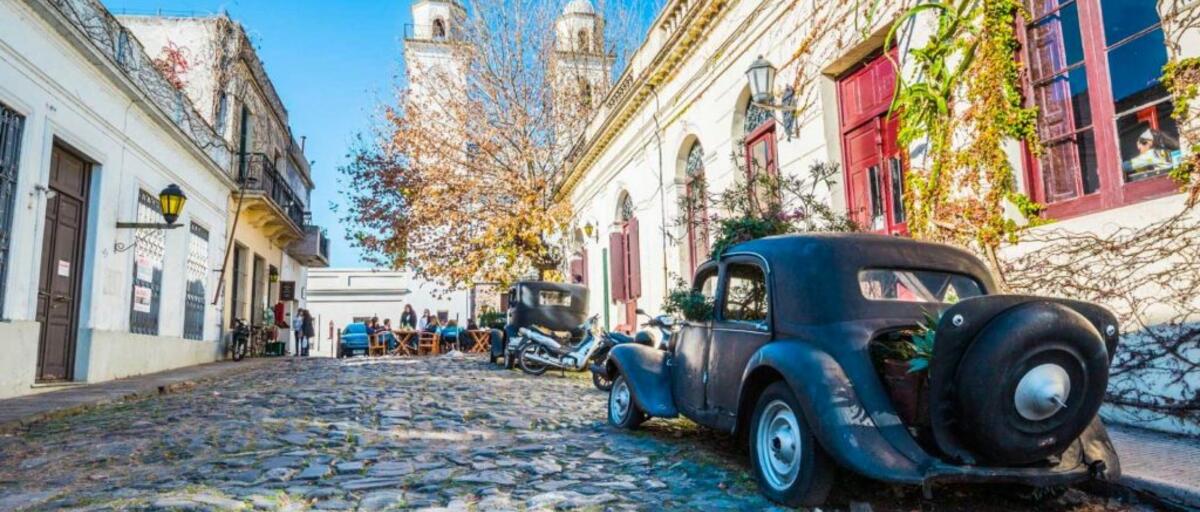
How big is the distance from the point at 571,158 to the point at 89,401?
14898 mm

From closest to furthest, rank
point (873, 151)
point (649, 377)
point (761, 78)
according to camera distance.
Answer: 1. point (649, 377)
2. point (873, 151)
3. point (761, 78)

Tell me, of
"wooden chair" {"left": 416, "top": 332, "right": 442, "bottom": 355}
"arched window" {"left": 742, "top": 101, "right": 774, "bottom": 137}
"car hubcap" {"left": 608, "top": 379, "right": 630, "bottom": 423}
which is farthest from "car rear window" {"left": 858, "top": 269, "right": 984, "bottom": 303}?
"wooden chair" {"left": 416, "top": 332, "right": 442, "bottom": 355}

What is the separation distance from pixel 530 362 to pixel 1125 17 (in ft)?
29.8

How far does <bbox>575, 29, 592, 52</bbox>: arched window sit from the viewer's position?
72.5 ft

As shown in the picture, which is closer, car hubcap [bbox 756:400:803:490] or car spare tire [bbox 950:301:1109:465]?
car spare tire [bbox 950:301:1109:465]

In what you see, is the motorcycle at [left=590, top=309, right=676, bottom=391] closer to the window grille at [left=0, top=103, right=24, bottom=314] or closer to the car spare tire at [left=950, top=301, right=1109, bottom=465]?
the car spare tire at [left=950, top=301, right=1109, bottom=465]

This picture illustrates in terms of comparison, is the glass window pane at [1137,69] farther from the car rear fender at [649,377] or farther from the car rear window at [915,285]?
the car rear fender at [649,377]

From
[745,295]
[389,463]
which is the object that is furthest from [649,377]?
[389,463]

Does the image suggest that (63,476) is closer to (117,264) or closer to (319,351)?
(117,264)

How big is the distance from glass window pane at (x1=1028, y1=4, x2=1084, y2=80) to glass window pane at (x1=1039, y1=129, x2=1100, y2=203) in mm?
576

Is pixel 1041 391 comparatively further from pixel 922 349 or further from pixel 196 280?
pixel 196 280

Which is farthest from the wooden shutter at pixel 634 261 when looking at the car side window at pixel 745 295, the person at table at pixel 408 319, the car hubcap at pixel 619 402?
the car side window at pixel 745 295

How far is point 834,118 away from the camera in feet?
28.1

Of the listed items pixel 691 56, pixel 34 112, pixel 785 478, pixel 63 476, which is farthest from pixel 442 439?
pixel 691 56
